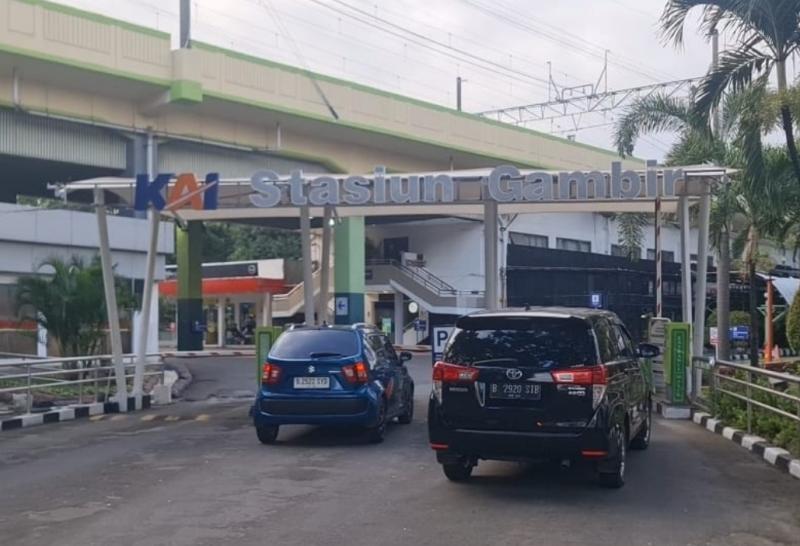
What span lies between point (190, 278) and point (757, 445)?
112 ft

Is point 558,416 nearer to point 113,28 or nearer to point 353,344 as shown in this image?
point 353,344

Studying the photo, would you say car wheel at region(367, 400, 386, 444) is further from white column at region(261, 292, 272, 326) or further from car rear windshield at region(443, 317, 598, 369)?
white column at region(261, 292, 272, 326)

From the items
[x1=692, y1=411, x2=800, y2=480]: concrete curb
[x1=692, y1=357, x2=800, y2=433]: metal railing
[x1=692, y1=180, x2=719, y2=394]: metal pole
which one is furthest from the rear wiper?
[x1=692, y1=180, x2=719, y2=394]: metal pole

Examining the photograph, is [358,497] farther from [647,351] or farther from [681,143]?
[681,143]

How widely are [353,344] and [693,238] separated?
3375 cm

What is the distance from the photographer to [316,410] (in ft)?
44.9

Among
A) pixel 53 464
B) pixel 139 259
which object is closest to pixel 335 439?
pixel 53 464

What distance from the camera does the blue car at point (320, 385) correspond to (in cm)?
1370

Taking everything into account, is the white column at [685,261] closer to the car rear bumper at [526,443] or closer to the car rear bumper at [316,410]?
the car rear bumper at [316,410]

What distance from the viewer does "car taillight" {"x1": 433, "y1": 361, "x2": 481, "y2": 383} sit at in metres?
10.0

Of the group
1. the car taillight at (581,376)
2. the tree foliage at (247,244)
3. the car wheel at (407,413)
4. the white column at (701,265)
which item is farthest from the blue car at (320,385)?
the tree foliage at (247,244)

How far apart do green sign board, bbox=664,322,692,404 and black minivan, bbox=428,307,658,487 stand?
7876 mm

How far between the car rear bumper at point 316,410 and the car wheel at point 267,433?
0.20 metres

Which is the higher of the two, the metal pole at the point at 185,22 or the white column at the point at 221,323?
the metal pole at the point at 185,22
